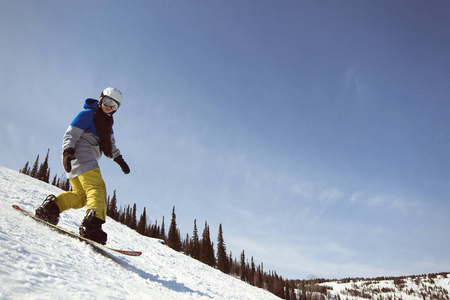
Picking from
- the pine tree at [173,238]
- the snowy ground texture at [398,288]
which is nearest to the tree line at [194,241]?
the pine tree at [173,238]

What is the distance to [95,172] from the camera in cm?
402

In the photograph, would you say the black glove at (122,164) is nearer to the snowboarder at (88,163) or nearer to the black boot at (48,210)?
the snowboarder at (88,163)

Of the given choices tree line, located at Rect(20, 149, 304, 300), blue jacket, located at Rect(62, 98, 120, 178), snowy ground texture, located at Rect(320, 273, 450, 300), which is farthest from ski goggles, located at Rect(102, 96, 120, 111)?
snowy ground texture, located at Rect(320, 273, 450, 300)

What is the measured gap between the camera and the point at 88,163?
4.02 metres

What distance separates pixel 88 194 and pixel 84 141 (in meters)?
0.94

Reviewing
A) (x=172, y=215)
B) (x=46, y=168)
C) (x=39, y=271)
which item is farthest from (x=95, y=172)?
(x=46, y=168)

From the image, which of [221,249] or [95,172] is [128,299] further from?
[221,249]

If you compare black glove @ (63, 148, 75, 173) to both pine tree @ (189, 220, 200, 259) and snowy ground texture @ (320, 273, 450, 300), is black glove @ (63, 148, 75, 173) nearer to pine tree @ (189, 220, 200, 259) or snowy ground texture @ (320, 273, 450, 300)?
pine tree @ (189, 220, 200, 259)

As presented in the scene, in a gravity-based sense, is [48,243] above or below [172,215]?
below

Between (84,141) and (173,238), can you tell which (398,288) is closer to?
(173,238)

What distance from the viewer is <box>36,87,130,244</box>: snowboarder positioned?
3.71 metres

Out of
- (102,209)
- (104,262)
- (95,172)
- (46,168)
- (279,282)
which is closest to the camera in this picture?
(104,262)

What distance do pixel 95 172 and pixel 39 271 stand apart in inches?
84.5

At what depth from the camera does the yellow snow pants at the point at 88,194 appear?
3.72 metres
